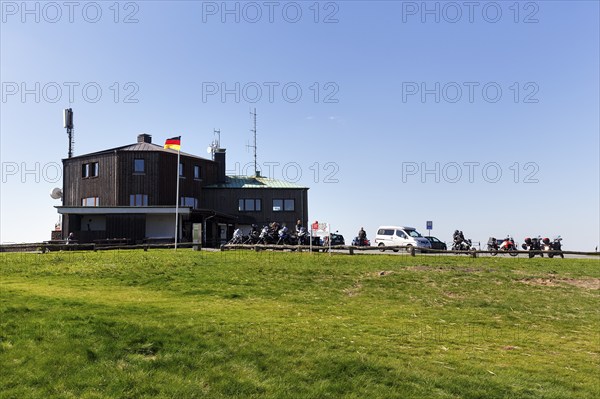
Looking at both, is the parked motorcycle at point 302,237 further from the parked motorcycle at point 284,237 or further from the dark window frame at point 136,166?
the dark window frame at point 136,166

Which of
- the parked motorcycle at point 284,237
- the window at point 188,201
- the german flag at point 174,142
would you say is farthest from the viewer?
the window at point 188,201

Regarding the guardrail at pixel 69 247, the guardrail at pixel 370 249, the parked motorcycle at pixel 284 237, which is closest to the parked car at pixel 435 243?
the guardrail at pixel 370 249

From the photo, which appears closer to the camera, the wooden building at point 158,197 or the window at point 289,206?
the wooden building at point 158,197

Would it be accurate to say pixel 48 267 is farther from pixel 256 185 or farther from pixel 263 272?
pixel 256 185

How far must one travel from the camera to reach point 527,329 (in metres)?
13.5

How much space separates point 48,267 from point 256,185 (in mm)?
31309

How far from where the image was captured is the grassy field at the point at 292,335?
8055mm

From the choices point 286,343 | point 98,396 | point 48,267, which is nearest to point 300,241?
point 48,267

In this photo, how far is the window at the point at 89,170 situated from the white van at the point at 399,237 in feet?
87.9

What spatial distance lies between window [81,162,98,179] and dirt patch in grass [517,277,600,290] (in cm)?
3912

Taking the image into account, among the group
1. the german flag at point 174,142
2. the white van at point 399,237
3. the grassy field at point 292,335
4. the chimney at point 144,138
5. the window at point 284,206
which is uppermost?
the chimney at point 144,138

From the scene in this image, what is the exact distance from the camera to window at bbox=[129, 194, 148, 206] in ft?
150

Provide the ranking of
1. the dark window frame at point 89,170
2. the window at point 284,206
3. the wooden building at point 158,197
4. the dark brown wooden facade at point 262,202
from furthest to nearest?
the window at point 284,206, the dark brown wooden facade at point 262,202, the dark window frame at point 89,170, the wooden building at point 158,197

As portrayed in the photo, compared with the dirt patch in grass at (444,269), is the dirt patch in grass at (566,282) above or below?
below
